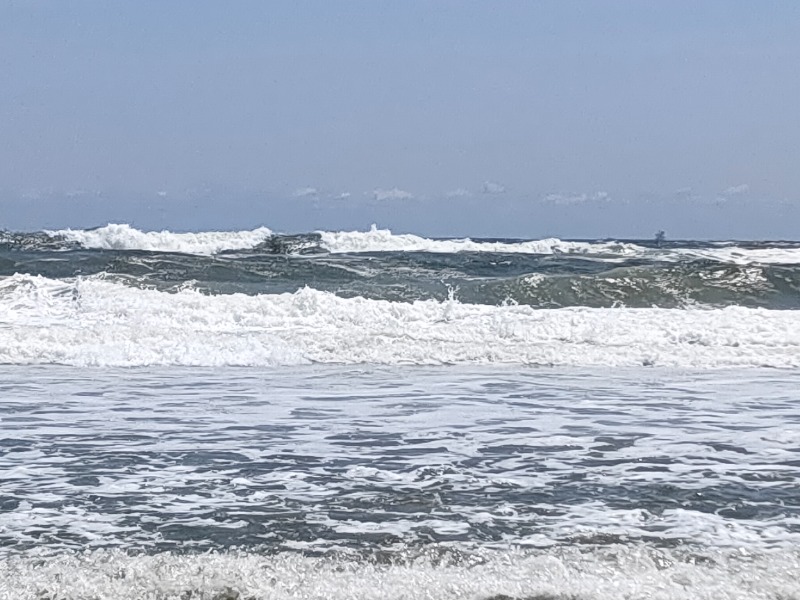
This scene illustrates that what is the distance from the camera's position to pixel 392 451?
6.15 meters

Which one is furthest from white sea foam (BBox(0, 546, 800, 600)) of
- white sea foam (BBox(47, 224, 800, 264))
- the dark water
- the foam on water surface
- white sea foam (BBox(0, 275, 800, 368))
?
white sea foam (BBox(47, 224, 800, 264))

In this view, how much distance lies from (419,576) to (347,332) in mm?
9387

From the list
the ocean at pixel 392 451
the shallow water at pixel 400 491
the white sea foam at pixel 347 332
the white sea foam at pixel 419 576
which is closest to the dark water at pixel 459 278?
the white sea foam at pixel 347 332

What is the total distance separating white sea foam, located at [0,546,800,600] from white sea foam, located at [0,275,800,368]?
24.2 feet

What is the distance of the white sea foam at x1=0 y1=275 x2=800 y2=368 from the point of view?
456 inches

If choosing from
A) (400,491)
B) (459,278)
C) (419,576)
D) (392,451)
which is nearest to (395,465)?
(392,451)

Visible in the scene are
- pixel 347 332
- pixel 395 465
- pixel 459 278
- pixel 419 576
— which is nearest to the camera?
pixel 419 576

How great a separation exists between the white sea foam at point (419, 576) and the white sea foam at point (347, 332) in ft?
24.2

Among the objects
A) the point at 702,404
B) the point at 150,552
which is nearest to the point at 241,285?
the point at 702,404

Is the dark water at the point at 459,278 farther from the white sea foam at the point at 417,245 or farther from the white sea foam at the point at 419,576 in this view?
the white sea foam at the point at 419,576

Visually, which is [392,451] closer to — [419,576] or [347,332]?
[419,576]

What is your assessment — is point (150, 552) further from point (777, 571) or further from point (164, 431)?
point (164, 431)

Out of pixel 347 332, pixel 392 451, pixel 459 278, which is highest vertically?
pixel 459 278

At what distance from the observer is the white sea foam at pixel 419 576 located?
3650 millimetres
